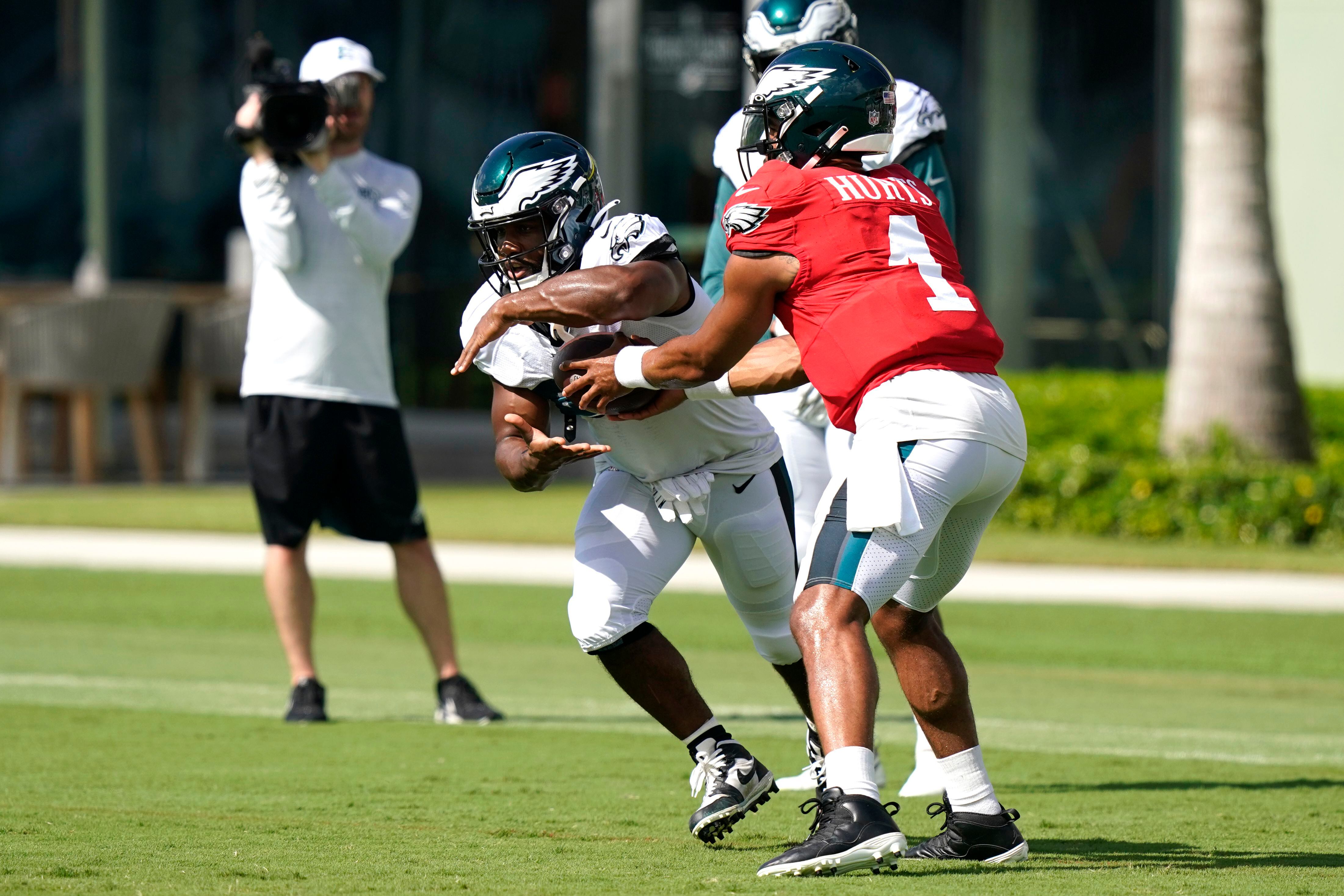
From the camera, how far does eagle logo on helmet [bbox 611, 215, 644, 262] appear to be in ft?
17.2

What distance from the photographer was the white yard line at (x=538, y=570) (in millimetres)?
11578

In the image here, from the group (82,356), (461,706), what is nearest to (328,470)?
(461,706)

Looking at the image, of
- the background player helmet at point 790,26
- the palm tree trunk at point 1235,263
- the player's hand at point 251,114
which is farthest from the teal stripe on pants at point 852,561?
the palm tree trunk at point 1235,263

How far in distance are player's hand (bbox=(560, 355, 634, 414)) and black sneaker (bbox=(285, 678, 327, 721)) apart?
9.48ft

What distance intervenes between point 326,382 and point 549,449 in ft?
9.42

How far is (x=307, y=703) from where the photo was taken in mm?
7594

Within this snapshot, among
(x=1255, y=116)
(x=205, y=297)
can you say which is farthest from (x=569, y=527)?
(x=1255, y=116)

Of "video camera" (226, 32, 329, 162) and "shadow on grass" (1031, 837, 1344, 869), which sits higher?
"video camera" (226, 32, 329, 162)

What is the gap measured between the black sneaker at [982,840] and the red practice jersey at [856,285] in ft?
3.55

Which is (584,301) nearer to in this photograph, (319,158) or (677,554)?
(677,554)

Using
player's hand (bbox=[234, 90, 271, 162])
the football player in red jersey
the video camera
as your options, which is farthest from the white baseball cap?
the football player in red jersey

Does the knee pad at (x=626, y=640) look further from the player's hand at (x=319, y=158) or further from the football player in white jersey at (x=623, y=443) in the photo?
the player's hand at (x=319, y=158)

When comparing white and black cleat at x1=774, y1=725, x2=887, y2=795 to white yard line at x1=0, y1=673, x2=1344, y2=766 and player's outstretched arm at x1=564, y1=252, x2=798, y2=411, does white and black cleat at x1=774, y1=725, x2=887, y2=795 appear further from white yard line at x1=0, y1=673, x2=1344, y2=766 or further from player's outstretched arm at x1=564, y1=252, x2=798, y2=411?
player's outstretched arm at x1=564, y1=252, x2=798, y2=411

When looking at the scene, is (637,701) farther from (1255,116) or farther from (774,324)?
(1255,116)
